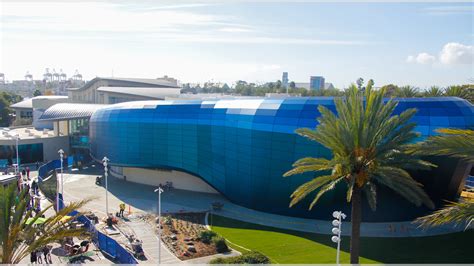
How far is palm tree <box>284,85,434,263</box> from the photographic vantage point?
860 inches

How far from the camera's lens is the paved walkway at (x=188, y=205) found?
31.9m

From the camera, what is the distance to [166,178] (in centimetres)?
4734

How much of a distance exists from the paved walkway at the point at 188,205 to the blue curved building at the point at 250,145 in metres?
1.06

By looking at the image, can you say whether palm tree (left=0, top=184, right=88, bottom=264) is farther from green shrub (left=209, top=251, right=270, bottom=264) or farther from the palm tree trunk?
the palm tree trunk

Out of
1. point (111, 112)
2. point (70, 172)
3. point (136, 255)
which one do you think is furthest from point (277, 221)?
point (70, 172)

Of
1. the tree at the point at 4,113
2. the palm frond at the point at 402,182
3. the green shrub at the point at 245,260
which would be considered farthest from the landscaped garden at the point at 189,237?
the tree at the point at 4,113

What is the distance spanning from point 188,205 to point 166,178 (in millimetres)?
8544

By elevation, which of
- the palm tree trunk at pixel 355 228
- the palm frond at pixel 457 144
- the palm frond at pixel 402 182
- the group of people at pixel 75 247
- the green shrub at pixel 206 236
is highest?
the palm frond at pixel 457 144

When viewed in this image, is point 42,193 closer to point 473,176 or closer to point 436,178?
point 436,178

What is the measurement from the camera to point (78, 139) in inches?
2547

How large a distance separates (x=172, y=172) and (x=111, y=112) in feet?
39.1

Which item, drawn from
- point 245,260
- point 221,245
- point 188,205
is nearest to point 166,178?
point 188,205

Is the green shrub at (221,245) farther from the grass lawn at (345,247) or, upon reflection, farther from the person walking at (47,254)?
the person walking at (47,254)

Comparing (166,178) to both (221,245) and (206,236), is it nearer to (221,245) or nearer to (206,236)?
(206,236)
